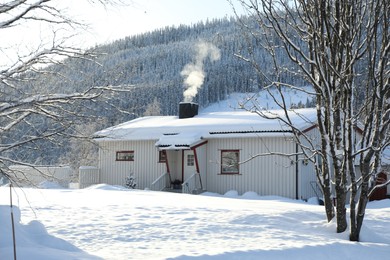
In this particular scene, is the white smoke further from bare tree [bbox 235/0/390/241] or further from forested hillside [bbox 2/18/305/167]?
bare tree [bbox 235/0/390/241]

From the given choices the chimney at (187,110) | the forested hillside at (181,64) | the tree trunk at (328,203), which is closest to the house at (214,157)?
the chimney at (187,110)

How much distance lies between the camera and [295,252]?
343 inches

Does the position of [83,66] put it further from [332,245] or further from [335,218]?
[335,218]

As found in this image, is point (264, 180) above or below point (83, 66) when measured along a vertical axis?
below

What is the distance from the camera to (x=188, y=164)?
24234mm

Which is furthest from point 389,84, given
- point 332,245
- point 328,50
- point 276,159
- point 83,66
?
point 276,159

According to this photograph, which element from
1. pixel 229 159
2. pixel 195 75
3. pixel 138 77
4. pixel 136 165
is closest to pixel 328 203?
pixel 138 77

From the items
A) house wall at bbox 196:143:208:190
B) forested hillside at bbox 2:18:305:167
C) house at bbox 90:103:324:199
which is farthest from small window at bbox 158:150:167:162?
forested hillside at bbox 2:18:305:167

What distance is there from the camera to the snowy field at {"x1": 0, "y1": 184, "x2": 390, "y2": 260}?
28.5 ft

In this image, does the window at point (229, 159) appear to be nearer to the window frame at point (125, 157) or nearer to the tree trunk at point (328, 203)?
the window frame at point (125, 157)

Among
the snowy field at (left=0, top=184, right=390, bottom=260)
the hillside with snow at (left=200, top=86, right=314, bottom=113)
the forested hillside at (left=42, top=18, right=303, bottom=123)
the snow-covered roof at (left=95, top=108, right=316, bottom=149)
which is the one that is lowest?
the snowy field at (left=0, top=184, right=390, bottom=260)

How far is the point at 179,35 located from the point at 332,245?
159 m

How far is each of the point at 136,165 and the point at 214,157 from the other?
4.83 m

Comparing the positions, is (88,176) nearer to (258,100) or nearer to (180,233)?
(258,100)
